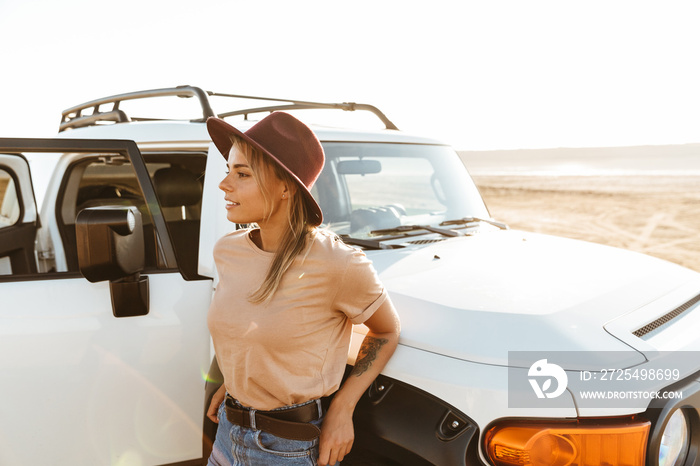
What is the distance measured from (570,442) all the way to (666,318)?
76 centimetres

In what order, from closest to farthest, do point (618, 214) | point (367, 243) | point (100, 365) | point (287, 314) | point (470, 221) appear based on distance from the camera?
1. point (287, 314)
2. point (100, 365)
3. point (367, 243)
4. point (470, 221)
5. point (618, 214)

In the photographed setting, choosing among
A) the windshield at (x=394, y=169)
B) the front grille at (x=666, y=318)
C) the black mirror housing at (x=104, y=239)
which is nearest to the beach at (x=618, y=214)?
the windshield at (x=394, y=169)

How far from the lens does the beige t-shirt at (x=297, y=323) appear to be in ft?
5.11

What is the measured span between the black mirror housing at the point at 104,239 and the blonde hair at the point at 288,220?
20.6 inches

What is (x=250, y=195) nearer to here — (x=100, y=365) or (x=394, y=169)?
(x=100, y=365)

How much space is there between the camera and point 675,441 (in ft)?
5.62

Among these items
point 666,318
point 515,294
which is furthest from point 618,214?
point 515,294

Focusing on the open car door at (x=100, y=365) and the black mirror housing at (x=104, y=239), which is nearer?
the black mirror housing at (x=104, y=239)

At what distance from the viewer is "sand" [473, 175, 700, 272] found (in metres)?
11.2

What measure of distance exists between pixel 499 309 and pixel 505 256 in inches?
28.2

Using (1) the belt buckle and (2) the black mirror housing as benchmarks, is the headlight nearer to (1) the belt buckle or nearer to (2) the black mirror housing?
(1) the belt buckle

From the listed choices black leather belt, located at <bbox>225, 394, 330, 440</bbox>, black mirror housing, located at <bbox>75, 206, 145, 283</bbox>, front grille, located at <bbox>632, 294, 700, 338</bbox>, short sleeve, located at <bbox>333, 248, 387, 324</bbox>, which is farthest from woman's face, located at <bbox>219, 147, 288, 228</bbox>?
front grille, located at <bbox>632, 294, 700, 338</bbox>

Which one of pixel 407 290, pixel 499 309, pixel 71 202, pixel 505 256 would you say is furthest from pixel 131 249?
pixel 71 202

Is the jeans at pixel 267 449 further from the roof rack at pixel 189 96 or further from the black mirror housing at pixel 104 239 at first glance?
the roof rack at pixel 189 96
